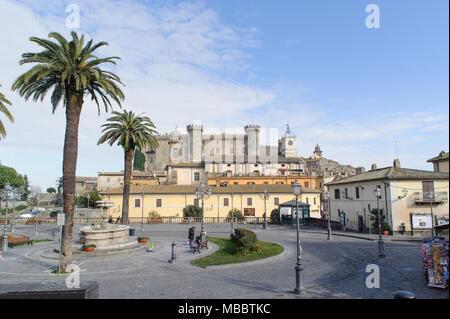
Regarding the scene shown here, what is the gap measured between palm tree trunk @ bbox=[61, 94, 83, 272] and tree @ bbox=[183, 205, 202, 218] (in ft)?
91.2

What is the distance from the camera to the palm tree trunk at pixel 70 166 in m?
14.0

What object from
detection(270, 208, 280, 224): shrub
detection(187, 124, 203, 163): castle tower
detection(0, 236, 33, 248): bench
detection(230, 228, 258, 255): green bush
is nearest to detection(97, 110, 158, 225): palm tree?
detection(0, 236, 33, 248): bench

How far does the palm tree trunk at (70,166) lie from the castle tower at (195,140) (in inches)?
2940

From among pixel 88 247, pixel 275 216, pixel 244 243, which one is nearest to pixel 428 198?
pixel 275 216

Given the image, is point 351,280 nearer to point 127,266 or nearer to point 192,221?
point 127,266

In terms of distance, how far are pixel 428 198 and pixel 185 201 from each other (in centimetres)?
3027

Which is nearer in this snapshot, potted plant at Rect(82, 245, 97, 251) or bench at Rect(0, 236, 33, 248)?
potted plant at Rect(82, 245, 97, 251)

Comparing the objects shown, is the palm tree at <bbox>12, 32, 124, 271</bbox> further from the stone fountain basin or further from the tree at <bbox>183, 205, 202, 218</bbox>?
the tree at <bbox>183, 205, 202, 218</bbox>

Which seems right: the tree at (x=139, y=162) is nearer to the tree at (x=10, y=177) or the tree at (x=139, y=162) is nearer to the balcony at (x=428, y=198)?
the tree at (x=10, y=177)

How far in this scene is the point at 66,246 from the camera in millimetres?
13891

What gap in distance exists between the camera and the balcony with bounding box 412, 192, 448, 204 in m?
27.0
